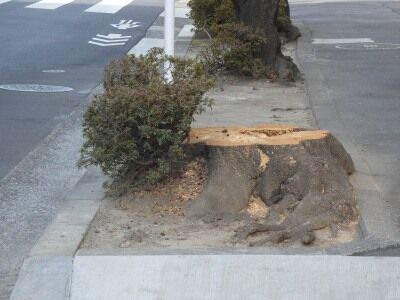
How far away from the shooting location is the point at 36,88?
1483 centimetres

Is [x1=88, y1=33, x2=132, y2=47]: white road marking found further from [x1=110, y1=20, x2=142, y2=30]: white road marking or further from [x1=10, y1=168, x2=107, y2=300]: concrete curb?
[x1=10, y1=168, x2=107, y2=300]: concrete curb

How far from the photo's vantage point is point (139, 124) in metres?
7.86

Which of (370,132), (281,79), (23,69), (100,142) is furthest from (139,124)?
(23,69)

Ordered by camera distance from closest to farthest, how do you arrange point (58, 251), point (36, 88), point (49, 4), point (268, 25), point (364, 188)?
point (58, 251), point (364, 188), point (36, 88), point (268, 25), point (49, 4)

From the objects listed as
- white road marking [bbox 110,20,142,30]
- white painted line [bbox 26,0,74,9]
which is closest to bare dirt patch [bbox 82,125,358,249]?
white road marking [bbox 110,20,142,30]

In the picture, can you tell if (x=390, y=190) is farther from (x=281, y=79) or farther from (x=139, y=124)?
(x=281, y=79)

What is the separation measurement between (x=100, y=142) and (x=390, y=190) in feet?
8.09

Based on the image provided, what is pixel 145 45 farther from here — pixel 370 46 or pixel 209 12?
pixel 370 46

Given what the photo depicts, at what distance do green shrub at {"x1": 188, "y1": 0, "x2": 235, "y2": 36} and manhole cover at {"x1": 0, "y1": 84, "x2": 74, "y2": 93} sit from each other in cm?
504

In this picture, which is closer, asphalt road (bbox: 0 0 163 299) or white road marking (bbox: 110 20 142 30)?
asphalt road (bbox: 0 0 163 299)

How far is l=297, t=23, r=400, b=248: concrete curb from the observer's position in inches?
273

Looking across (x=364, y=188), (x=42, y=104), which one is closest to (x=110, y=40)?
(x=42, y=104)

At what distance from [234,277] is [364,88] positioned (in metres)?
8.65

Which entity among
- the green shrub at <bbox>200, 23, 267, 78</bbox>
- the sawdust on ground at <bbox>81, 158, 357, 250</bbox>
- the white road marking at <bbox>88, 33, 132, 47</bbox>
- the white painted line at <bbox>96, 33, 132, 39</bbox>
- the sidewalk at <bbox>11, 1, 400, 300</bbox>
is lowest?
the white painted line at <bbox>96, 33, 132, 39</bbox>
